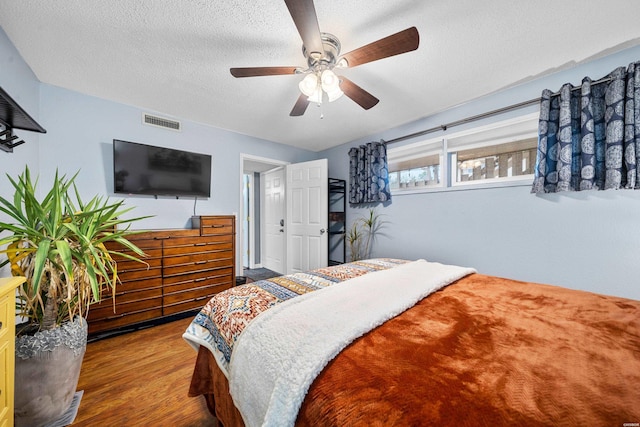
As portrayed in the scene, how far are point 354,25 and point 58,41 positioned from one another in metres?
2.06

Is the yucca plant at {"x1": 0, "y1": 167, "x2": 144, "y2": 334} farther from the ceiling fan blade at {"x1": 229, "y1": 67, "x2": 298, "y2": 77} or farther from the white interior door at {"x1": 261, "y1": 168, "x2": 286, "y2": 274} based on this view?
the white interior door at {"x1": 261, "y1": 168, "x2": 286, "y2": 274}

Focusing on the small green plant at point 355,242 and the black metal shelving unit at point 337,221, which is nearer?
the small green plant at point 355,242

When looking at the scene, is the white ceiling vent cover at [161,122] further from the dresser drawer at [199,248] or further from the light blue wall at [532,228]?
the light blue wall at [532,228]

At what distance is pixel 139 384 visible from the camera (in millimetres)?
1589

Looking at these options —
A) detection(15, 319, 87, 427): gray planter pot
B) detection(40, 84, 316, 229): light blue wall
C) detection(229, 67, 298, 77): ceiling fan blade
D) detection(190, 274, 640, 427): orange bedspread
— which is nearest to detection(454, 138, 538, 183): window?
detection(190, 274, 640, 427): orange bedspread

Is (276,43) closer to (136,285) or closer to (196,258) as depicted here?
(196,258)

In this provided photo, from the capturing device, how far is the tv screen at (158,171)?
2.50 m

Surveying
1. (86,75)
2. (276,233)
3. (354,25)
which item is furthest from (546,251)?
(86,75)

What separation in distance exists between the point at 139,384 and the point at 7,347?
Answer: 2.85ft

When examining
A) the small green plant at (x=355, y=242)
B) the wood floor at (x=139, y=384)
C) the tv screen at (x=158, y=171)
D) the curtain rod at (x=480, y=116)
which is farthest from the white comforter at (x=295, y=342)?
the tv screen at (x=158, y=171)

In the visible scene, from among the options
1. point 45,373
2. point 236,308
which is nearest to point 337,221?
point 236,308

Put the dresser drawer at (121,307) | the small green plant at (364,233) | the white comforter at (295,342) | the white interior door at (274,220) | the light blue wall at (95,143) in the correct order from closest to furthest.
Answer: the white comforter at (295,342) < the light blue wall at (95,143) < the dresser drawer at (121,307) < the small green plant at (364,233) < the white interior door at (274,220)

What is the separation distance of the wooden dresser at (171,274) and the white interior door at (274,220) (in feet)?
4.79

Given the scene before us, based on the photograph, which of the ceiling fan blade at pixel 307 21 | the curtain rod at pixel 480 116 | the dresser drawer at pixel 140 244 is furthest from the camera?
the dresser drawer at pixel 140 244
